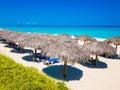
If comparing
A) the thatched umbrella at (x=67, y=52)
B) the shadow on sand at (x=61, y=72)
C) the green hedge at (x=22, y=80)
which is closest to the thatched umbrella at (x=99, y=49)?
the shadow on sand at (x=61, y=72)

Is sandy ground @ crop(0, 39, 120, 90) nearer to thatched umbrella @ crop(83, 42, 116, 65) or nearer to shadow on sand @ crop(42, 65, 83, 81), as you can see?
shadow on sand @ crop(42, 65, 83, 81)

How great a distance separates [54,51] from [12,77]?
6710 mm

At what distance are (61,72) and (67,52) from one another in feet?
6.03

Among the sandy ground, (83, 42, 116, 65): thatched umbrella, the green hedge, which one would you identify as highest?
the green hedge

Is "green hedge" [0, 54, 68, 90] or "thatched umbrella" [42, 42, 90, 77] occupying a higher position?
"green hedge" [0, 54, 68, 90]

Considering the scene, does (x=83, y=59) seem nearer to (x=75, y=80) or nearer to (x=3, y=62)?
(x=75, y=80)

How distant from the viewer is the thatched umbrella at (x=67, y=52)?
1062 cm

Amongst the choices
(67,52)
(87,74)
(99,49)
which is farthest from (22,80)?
(99,49)

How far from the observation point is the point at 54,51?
11.0 m

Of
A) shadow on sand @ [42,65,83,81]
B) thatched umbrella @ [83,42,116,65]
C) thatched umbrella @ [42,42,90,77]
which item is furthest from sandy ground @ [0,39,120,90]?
thatched umbrella @ [83,42,116,65]

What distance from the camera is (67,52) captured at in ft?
35.3

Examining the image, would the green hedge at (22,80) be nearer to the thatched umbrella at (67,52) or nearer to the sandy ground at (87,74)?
the sandy ground at (87,74)

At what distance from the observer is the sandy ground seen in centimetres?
1001

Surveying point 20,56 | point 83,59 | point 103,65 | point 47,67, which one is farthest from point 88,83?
point 20,56
